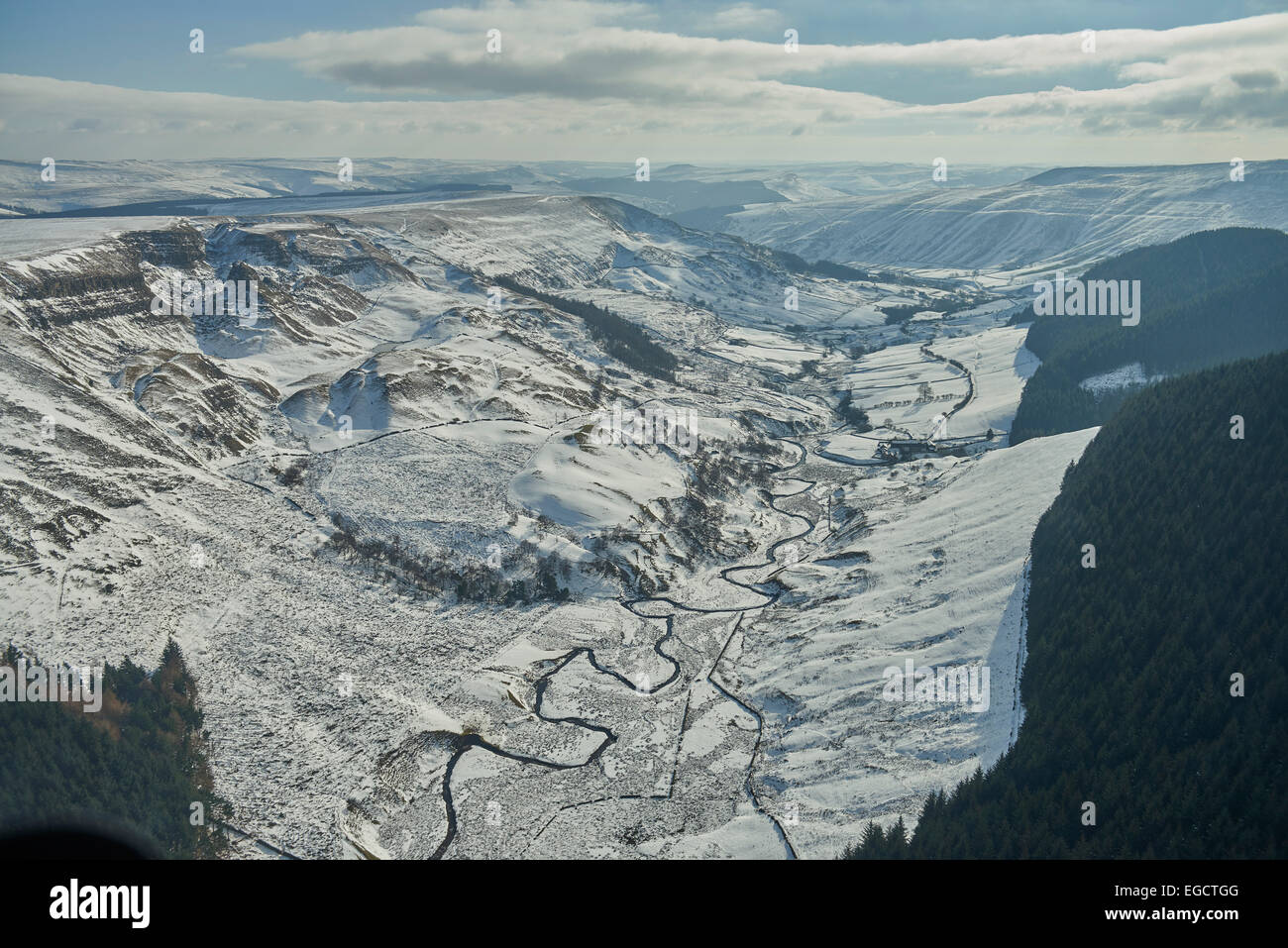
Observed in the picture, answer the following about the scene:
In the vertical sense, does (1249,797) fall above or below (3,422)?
below

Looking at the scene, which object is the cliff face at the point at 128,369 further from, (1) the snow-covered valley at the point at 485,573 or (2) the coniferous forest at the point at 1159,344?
(2) the coniferous forest at the point at 1159,344

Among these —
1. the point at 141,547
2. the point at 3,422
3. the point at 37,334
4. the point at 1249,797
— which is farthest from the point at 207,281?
the point at 1249,797

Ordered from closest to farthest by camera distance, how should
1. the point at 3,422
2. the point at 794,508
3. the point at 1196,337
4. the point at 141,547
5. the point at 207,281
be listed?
the point at 141,547
the point at 3,422
the point at 794,508
the point at 207,281
the point at 1196,337

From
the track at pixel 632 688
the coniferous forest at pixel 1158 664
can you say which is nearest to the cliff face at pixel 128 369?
the track at pixel 632 688

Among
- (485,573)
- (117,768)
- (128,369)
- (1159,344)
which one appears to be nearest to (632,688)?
(485,573)

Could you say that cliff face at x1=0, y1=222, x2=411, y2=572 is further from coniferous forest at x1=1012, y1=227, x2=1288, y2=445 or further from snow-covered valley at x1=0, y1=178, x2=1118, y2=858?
coniferous forest at x1=1012, y1=227, x2=1288, y2=445

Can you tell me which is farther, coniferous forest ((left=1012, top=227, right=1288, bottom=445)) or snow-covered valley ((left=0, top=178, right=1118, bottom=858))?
coniferous forest ((left=1012, top=227, right=1288, bottom=445))

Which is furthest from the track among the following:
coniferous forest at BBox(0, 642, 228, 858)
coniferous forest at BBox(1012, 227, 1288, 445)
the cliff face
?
coniferous forest at BBox(1012, 227, 1288, 445)

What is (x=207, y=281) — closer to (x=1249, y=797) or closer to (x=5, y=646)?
(x=5, y=646)

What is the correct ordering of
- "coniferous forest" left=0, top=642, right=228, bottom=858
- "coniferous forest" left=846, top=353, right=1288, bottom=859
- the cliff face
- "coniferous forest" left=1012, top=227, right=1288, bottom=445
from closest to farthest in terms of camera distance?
"coniferous forest" left=846, top=353, right=1288, bottom=859 < "coniferous forest" left=0, top=642, right=228, bottom=858 < the cliff face < "coniferous forest" left=1012, top=227, right=1288, bottom=445
